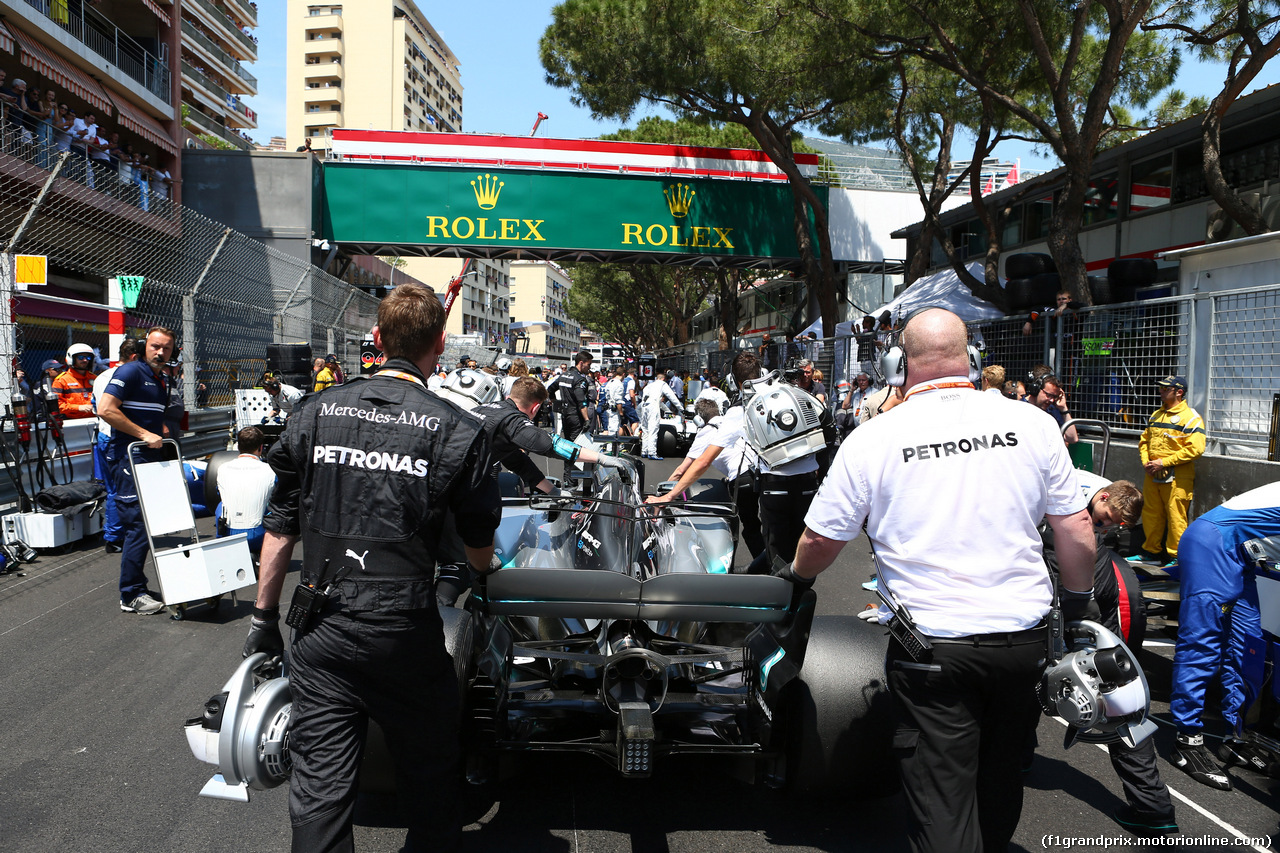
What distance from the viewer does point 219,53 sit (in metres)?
50.9

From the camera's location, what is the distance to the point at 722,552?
4.21m

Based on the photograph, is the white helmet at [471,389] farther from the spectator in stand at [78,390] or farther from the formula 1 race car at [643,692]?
the spectator in stand at [78,390]

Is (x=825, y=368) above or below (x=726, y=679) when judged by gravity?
above

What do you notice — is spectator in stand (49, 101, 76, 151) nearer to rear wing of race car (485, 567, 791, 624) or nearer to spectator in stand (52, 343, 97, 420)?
spectator in stand (52, 343, 97, 420)

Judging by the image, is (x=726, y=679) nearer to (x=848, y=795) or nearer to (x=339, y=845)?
(x=848, y=795)

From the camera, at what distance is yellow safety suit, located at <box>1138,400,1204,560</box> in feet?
24.0

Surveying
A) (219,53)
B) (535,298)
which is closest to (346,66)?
(219,53)

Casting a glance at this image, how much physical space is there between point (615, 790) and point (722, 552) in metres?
1.25

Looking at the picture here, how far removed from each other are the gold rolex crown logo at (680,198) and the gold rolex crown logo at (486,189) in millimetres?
3656

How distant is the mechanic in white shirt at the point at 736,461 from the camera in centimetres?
556

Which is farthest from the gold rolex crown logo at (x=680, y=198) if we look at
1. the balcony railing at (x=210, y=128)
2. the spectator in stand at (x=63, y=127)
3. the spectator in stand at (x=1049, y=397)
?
the balcony railing at (x=210, y=128)

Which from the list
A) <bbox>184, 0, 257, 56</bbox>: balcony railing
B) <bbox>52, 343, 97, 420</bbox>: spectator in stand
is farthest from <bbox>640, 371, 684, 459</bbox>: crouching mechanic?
<bbox>184, 0, 257, 56</bbox>: balcony railing

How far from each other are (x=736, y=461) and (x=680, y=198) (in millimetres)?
14696

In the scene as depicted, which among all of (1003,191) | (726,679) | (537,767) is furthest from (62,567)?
(1003,191)
